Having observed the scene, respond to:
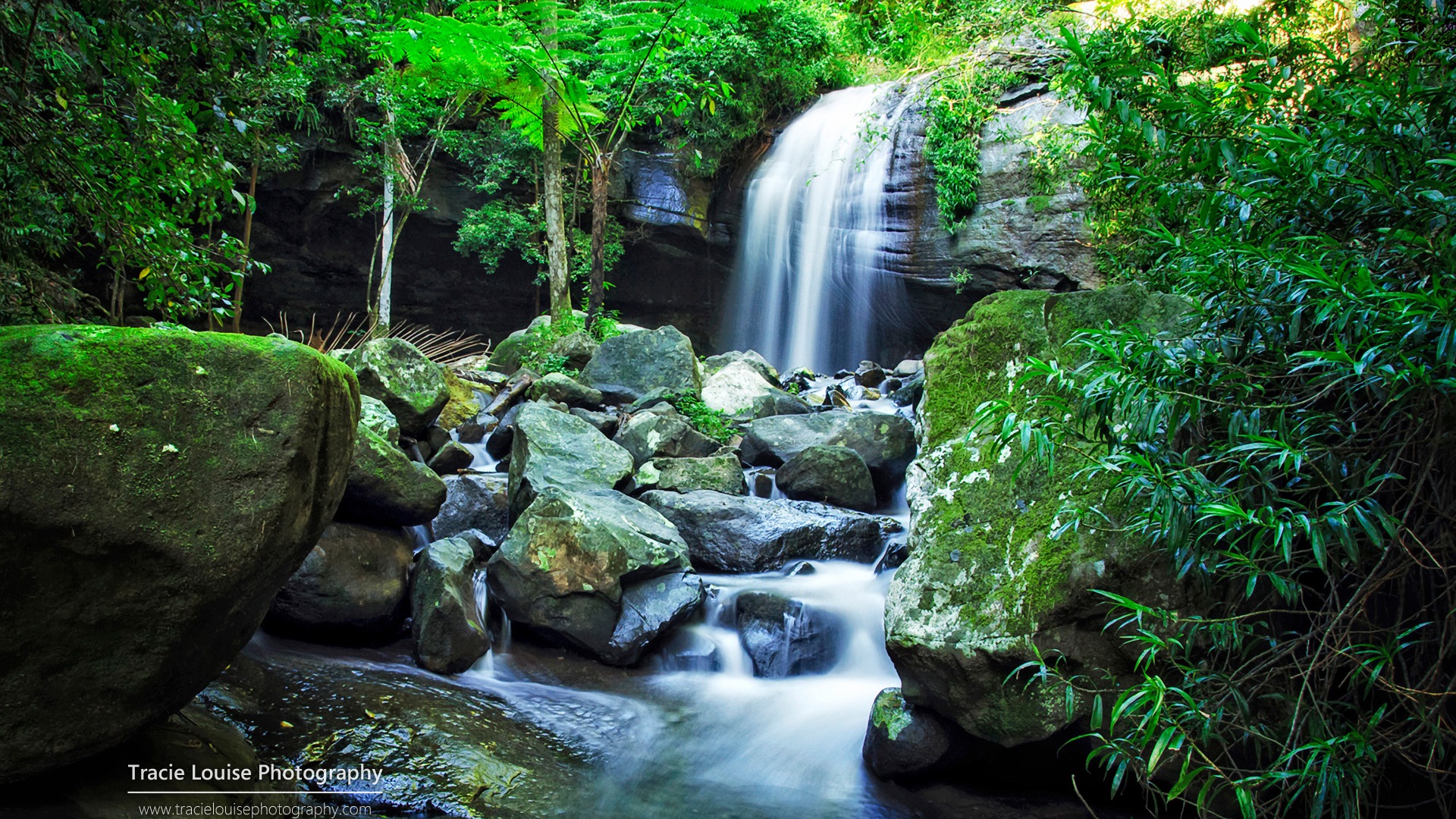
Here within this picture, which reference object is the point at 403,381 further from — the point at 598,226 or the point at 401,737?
the point at 598,226

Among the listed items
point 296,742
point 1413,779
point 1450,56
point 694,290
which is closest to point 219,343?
point 296,742

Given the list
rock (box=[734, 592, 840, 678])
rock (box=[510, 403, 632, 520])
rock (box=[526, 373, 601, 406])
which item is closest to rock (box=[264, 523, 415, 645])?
rock (box=[510, 403, 632, 520])

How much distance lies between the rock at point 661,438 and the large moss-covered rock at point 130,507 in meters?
4.66

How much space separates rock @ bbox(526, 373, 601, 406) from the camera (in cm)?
856

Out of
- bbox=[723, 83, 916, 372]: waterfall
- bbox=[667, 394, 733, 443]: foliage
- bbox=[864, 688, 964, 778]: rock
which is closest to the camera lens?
bbox=[864, 688, 964, 778]: rock

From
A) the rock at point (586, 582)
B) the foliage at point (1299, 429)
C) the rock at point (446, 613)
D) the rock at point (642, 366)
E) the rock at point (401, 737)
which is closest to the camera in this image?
the foliage at point (1299, 429)

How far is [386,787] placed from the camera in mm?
3248

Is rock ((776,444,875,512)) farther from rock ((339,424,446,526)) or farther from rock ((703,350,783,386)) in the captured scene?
rock ((703,350,783,386))

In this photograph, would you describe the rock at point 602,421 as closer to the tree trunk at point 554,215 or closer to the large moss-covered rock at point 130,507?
the tree trunk at point 554,215

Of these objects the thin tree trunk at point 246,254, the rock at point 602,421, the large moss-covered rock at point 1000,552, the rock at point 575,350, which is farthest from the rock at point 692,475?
the rock at point 575,350

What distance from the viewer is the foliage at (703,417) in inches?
335

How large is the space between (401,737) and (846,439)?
4977mm

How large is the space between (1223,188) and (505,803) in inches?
149

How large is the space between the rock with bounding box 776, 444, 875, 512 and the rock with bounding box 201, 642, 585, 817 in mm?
3309
